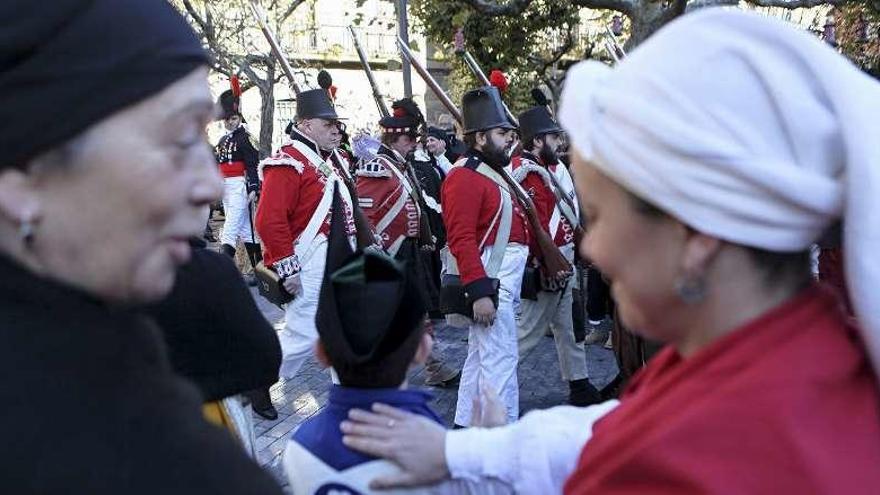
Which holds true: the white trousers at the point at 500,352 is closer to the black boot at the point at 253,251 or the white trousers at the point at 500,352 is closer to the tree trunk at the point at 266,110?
the black boot at the point at 253,251

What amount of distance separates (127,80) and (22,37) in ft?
0.36

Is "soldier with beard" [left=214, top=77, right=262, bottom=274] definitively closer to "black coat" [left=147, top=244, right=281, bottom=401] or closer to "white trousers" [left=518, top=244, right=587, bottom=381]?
"white trousers" [left=518, top=244, right=587, bottom=381]

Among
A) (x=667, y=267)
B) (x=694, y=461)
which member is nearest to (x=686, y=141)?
(x=667, y=267)

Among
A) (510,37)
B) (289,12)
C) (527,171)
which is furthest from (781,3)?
(289,12)

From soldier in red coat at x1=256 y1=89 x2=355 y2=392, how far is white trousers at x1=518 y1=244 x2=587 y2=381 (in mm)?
1352

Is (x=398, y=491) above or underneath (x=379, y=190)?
above

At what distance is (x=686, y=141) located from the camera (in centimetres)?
105

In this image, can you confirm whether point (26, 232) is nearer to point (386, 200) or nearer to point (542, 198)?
point (542, 198)

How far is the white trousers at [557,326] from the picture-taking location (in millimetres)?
5480

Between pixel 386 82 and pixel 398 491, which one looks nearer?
pixel 398 491

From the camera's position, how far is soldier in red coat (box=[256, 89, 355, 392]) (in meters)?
5.10

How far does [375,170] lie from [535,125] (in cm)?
150

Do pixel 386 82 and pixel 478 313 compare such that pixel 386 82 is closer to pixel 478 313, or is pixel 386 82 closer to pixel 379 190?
pixel 379 190

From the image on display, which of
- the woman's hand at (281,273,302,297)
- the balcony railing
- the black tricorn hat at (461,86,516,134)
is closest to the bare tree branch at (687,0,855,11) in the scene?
the black tricorn hat at (461,86,516,134)
